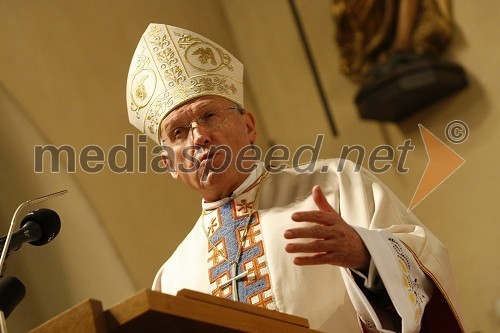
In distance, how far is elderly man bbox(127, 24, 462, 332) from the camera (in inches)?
103

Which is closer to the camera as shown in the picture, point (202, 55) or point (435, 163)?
point (202, 55)

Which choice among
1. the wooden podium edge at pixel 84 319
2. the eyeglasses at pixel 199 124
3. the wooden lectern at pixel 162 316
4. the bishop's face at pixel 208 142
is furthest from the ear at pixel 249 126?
the wooden podium edge at pixel 84 319

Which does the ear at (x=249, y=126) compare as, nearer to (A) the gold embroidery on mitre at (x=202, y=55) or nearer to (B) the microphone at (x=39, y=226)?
(A) the gold embroidery on mitre at (x=202, y=55)

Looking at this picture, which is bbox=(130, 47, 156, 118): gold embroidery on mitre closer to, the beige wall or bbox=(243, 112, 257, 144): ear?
bbox=(243, 112, 257, 144): ear

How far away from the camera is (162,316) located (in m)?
1.96

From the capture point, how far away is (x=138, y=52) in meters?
3.81

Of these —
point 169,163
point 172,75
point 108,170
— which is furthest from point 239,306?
point 108,170

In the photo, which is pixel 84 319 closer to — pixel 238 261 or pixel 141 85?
pixel 238 261

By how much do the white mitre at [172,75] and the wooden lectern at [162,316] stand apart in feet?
4.89

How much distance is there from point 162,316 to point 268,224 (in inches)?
51.7

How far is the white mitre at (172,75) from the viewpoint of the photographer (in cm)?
352

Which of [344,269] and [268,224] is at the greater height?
[268,224]

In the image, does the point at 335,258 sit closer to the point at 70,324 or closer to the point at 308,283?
the point at 308,283

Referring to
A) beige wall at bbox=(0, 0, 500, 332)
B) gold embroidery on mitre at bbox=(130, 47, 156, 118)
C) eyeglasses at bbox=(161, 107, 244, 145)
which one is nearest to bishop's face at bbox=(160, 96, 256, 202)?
eyeglasses at bbox=(161, 107, 244, 145)
